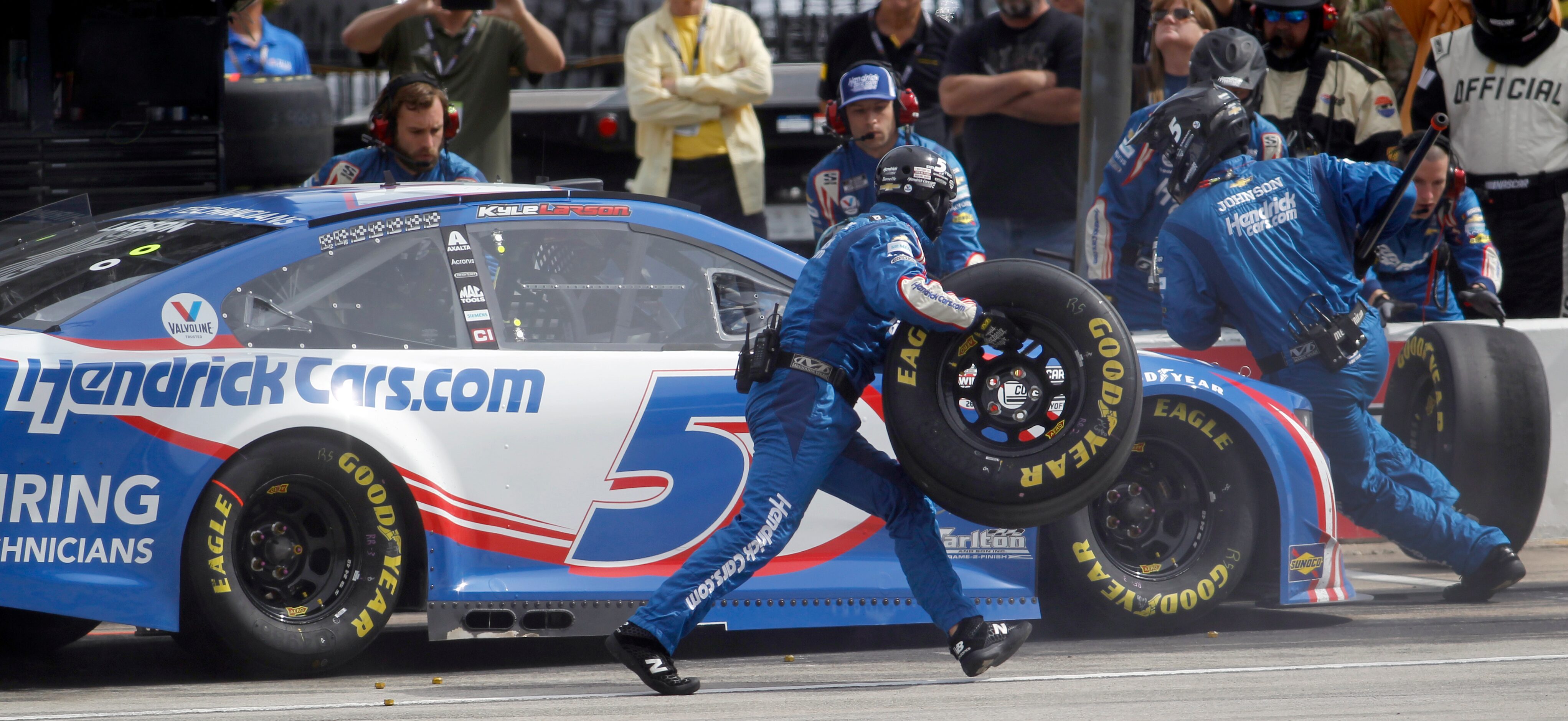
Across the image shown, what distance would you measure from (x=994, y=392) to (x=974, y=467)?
0.31 m

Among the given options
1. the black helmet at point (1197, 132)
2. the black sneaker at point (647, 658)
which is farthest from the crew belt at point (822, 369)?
the black helmet at point (1197, 132)

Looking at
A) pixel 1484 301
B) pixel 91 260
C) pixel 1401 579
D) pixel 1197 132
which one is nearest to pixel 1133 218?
pixel 1197 132

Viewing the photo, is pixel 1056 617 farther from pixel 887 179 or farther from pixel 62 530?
pixel 62 530

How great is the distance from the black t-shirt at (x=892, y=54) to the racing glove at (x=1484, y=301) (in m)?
3.10

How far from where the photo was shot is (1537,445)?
25.1 ft

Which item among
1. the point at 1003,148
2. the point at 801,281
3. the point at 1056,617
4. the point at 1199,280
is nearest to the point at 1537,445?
the point at 1199,280

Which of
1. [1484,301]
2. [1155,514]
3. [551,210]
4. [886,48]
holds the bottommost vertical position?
[1155,514]

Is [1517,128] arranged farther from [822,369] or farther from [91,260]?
[91,260]

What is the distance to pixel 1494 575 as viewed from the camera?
715 cm

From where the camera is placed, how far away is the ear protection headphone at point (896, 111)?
320 inches

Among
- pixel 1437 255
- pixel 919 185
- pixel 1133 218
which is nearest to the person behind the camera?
pixel 919 185

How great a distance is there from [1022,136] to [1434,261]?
2178 mm

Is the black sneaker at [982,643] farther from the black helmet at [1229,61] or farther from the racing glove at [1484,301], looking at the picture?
the racing glove at [1484,301]

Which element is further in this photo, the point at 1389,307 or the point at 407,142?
the point at 1389,307
